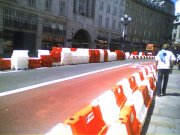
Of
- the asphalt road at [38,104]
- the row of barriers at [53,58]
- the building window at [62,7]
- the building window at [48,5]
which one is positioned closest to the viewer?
the asphalt road at [38,104]

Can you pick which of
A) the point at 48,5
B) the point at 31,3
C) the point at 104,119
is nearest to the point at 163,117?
the point at 104,119

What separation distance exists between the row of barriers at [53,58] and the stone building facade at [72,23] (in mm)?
13123

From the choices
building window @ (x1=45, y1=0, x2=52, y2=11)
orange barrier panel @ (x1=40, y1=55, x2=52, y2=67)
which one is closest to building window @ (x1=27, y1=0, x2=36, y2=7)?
building window @ (x1=45, y1=0, x2=52, y2=11)

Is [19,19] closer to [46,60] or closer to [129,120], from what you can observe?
[46,60]

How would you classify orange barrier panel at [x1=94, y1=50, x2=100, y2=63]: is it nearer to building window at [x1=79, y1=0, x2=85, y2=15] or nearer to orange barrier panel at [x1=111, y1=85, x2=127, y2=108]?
orange barrier panel at [x1=111, y1=85, x2=127, y2=108]

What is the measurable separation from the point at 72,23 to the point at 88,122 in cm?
4820

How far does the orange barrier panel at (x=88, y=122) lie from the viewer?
3.49 m

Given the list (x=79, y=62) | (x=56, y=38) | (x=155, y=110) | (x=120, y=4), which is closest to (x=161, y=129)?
(x=155, y=110)

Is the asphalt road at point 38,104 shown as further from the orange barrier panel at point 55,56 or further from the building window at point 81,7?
the building window at point 81,7

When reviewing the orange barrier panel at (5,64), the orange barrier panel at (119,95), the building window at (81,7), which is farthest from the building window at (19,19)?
the orange barrier panel at (119,95)

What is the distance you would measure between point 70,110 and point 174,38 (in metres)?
99.5

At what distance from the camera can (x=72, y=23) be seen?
2024 inches

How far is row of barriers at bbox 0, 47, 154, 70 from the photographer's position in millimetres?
15789

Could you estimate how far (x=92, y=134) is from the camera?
4.07m
